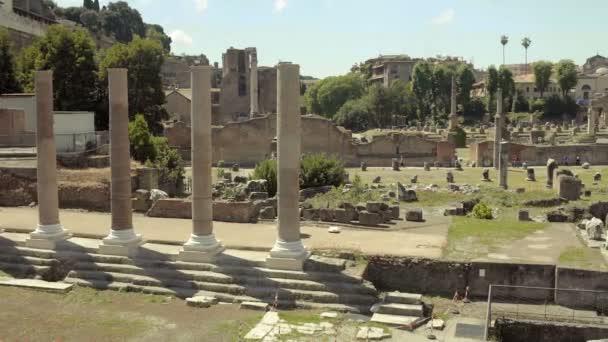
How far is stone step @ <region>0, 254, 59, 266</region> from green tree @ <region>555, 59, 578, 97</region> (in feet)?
285

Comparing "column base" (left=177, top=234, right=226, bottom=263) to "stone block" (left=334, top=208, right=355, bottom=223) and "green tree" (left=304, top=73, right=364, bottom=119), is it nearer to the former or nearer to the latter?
"stone block" (left=334, top=208, right=355, bottom=223)

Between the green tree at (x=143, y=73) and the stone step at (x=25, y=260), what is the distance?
24213 mm

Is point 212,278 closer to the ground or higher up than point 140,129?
closer to the ground

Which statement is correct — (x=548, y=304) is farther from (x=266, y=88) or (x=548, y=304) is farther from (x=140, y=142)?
(x=266, y=88)

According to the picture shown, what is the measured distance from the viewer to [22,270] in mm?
14891

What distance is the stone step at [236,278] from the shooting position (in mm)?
13156

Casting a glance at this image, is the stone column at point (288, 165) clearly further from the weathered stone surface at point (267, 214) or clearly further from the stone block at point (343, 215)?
the stone block at point (343, 215)

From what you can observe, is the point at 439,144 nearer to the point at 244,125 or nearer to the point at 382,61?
the point at 244,125

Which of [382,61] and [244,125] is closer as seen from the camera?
[244,125]

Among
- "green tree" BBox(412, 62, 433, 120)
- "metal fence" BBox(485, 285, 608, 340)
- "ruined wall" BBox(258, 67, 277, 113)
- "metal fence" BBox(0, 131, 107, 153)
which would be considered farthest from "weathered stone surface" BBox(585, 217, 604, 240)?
"ruined wall" BBox(258, 67, 277, 113)

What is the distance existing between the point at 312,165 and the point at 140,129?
836 centimetres

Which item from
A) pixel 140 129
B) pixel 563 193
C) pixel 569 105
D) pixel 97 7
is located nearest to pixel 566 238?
pixel 563 193

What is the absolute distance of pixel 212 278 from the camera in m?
13.8

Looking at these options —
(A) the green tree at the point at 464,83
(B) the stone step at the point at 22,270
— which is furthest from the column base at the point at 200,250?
(A) the green tree at the point at 464,83
